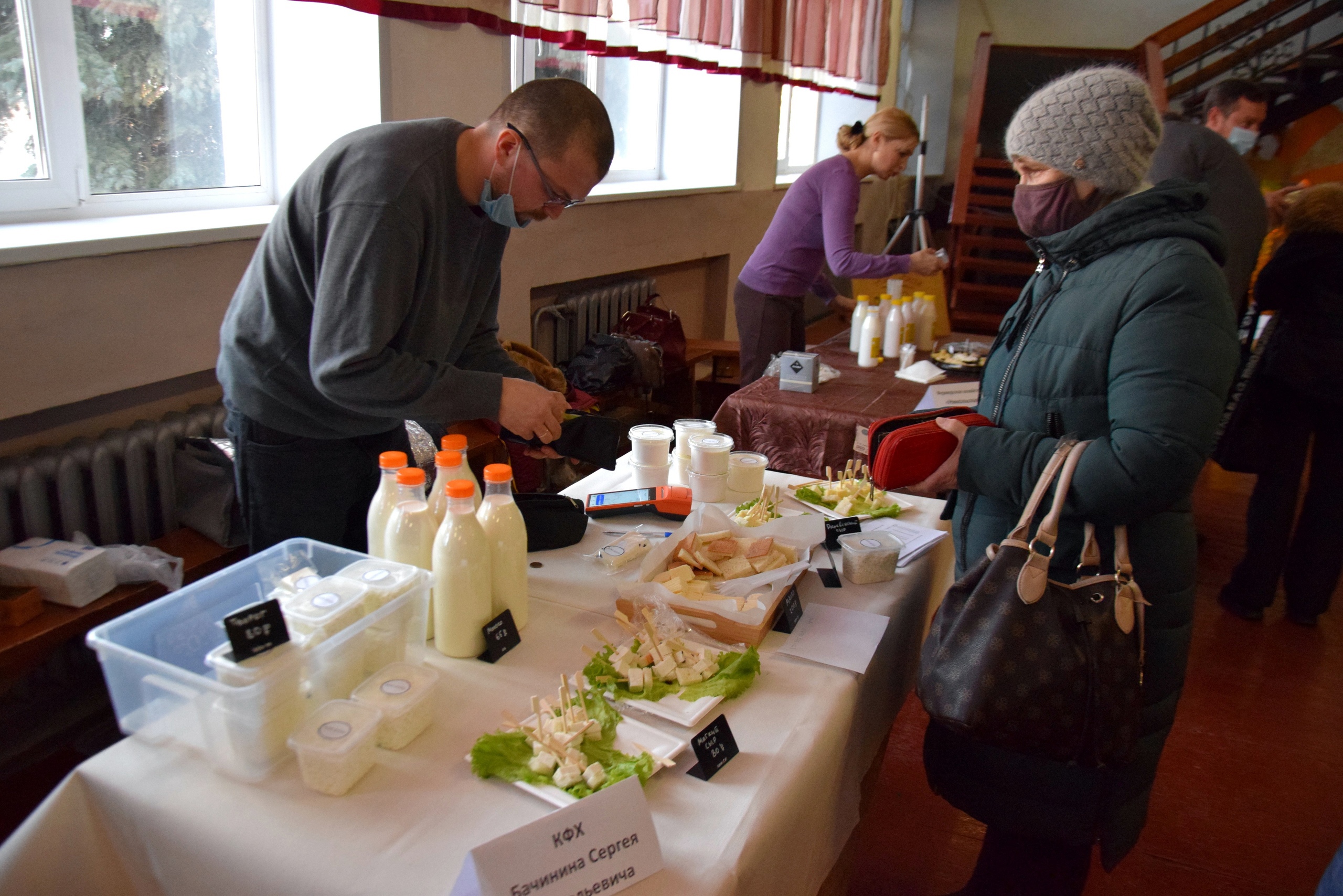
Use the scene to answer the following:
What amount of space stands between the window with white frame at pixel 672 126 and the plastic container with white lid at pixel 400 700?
4078 millimetres

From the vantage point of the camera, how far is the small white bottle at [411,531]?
4.21 feet

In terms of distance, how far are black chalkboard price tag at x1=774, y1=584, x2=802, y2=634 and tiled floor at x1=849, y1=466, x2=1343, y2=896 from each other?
73cm

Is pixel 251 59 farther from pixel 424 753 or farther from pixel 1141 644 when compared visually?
pixel 1141 644

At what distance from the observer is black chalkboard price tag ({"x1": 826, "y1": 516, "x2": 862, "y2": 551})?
1.75 meters

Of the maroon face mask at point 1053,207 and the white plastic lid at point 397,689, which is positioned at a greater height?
the maroon face mask at point 1053,207

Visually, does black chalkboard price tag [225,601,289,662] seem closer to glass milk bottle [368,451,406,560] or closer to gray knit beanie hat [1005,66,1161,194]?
glass milk bottle [368,451,406,560]

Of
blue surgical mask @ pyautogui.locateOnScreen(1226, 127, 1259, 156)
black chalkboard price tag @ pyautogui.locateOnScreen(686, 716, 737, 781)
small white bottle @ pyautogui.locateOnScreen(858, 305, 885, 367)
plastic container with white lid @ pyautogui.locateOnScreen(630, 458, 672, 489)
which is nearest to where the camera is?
black chalkboard price tag @ pyautogui.locateOnScreen(686, 716, 737, 781)

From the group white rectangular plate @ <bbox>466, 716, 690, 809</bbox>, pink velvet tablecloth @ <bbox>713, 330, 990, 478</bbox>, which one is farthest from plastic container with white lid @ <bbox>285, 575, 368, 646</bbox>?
pink velvet tablecloth @ <bbox>713, 330, 990, 478</bbox>

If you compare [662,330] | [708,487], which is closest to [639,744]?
[708,487]

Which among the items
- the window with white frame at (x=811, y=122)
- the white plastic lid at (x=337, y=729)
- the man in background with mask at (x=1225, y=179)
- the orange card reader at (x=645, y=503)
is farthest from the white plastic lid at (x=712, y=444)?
the window with white frame at (x=811, y=122)

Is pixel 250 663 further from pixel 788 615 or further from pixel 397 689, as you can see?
pixel 788 615

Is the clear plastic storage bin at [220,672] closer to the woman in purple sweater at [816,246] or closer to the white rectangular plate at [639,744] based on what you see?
the white rectangular plate at [639,744]

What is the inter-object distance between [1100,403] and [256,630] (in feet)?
3.76

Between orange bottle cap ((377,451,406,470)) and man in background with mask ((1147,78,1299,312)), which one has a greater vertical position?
man in background with mask ((1147,78,1299,312))
